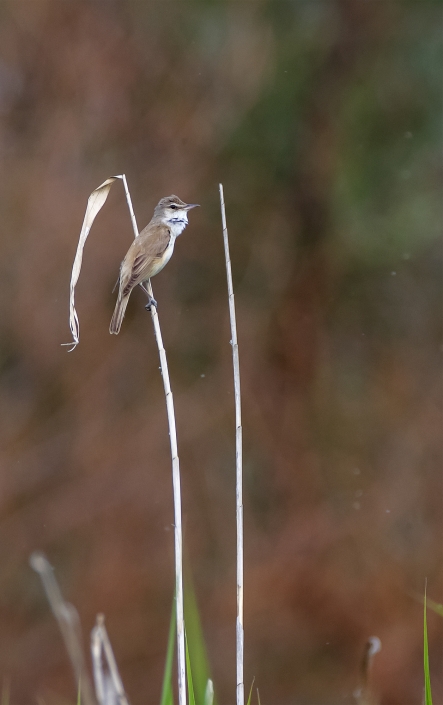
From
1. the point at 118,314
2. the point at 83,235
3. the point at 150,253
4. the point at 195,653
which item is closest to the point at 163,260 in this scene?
the point at 150,253

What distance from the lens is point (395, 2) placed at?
290 inches

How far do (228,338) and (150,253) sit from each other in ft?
12.4

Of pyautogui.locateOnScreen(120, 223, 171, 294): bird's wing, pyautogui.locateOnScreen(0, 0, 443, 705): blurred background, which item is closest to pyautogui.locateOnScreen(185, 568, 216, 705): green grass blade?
pyautogui.locateOnScreen(120, 223, 171, 294): bird's wing

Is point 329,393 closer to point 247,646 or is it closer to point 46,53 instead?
point 247,646

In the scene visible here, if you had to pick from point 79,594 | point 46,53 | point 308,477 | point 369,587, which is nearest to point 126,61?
point 46,53

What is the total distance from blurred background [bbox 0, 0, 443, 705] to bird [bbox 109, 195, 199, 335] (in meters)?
2.71

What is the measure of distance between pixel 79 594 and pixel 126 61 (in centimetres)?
398

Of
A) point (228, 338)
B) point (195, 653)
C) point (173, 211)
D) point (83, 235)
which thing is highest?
point (173, 211)

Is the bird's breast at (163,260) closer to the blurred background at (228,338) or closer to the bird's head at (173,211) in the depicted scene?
the bird's head at (173,211)

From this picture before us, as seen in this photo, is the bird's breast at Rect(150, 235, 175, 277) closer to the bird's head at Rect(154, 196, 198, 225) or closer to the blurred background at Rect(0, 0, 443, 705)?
the bird's head at Rect(154, 196, 198, 225)

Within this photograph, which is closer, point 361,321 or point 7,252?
point 7,252

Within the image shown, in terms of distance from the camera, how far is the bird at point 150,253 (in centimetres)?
252

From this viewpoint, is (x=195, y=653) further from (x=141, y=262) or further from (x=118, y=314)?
(x=141, y=262)

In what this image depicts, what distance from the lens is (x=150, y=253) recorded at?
2.69m
